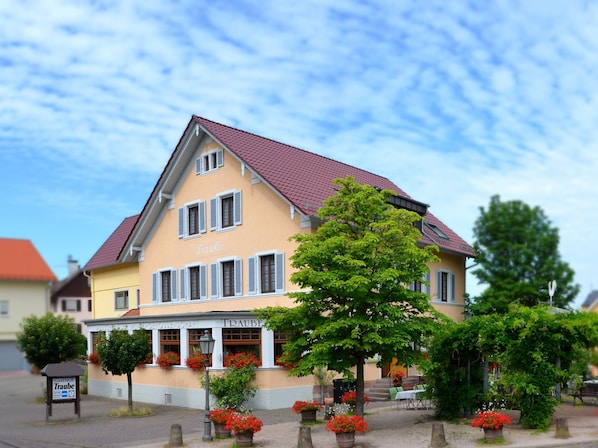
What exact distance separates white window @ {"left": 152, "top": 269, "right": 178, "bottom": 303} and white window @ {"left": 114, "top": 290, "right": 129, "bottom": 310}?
5138 millimetres

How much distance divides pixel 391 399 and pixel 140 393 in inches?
425

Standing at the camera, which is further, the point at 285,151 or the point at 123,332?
the point at 285,151

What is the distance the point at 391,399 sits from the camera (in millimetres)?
24922

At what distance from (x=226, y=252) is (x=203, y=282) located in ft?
7.23

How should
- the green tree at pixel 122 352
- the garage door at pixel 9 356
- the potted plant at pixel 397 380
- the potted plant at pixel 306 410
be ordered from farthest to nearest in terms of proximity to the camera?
the garage door at pixel 9 356, the potted plant at pixel 397 380, the green tree at pixel 122 352, the potted plant at pixel 306 410

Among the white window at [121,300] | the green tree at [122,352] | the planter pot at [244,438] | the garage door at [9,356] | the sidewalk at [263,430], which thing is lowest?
the garage door at [9,356]

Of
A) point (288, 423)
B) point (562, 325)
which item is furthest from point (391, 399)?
point (562, 325)

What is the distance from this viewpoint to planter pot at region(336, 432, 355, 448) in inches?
638

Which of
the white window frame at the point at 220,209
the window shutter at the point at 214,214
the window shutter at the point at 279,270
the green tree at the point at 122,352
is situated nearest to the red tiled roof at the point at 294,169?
the white window frame at the point at 220,209

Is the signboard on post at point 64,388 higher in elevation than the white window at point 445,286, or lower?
lower

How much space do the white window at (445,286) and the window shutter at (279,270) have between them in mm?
9378

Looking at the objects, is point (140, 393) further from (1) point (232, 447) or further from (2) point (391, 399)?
A: (1) point (232, 447)

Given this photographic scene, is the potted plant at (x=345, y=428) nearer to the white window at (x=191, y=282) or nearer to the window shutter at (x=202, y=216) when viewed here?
the white window at (x=191, y=282)

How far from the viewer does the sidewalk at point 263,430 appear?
16984mm
